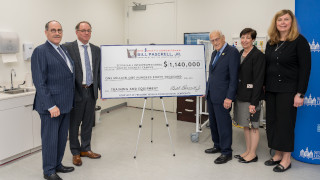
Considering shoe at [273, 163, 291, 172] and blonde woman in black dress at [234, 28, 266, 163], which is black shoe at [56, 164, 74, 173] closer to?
blonde woman in black dress at [234, 28, 266, 163]

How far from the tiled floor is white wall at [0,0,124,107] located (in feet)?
4.60

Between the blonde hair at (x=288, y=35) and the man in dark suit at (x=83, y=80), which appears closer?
the blonde hair at (x=288, y=35)

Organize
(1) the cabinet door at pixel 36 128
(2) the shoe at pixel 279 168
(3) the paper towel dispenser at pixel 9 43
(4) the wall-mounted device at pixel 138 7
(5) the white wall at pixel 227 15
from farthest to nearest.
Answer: (4) the wall-mounted device at pixel 138 7 → (5) the white wall at pixel 227 15 → (3) the paper towel dispenser at pixel 9 43 → (1) the cabinet door at pixel 36 128 → (2) the shoe at pixel 279 168

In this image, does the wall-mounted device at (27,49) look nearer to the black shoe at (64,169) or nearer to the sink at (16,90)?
the sink at (16,90)

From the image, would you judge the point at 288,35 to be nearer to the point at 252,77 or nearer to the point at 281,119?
the point at 252,77

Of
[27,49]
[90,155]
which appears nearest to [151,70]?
[90,155]

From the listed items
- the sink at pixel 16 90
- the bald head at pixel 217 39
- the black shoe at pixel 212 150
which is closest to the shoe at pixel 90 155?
the sink at pixel 16 90

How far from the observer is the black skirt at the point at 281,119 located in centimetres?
291

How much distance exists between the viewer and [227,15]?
5.14m

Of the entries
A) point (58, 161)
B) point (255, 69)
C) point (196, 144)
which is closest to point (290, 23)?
point (255, 69)

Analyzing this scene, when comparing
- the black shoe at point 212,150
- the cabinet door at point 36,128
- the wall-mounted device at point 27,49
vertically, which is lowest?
the black shoe at point 212,150

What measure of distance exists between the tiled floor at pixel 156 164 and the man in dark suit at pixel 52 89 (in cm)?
40

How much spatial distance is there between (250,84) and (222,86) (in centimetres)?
31

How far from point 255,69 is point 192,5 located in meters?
2.95
